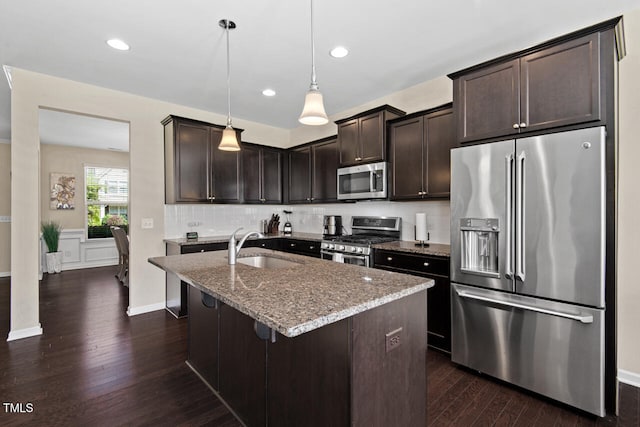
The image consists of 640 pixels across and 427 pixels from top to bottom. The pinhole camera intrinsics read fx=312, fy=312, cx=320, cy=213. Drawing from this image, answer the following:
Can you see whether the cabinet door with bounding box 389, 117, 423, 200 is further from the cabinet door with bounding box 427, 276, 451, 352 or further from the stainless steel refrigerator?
the cabinet door with bounding box 427, 276, 451, 352

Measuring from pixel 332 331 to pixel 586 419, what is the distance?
74.1 inches

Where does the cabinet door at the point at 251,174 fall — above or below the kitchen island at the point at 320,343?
above

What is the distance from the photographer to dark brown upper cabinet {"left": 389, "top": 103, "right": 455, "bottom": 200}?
3.06 meters

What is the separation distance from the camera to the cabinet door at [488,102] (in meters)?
2.25

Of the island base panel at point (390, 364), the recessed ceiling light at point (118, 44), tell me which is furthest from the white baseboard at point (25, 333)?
the island base panel at point (390, 364)

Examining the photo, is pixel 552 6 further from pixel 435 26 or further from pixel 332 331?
pixel 332 331

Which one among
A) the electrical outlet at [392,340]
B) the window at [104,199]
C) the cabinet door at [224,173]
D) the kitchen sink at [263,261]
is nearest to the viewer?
the electrical outlet at [392,340]

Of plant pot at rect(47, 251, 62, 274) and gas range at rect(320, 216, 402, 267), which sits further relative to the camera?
plant pot at rect(47, 251, 62, 274)

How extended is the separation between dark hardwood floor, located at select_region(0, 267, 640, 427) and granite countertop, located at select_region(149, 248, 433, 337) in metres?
0.95

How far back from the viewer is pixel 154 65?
306 cm

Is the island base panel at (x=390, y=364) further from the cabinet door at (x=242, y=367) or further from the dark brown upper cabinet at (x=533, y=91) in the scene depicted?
the dark brown upper cabinet at (x=533, y=91)

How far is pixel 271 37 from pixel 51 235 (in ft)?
19.9

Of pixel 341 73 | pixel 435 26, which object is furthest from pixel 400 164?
pixel 435 26

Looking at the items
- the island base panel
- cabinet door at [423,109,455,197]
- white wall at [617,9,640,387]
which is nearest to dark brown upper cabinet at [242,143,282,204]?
cabinet door at [423,109,455,197]
